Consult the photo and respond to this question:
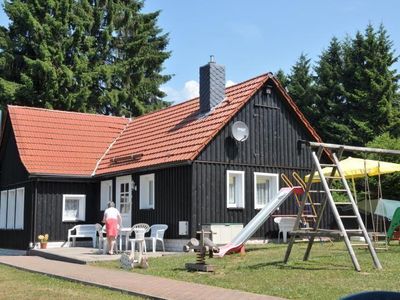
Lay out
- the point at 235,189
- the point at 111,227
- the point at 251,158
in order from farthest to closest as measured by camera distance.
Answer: the point at 251,158 → the point at 235,189 → the point at 111,227

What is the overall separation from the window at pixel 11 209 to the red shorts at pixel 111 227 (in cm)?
920

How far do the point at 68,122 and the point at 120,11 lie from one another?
2148 cm

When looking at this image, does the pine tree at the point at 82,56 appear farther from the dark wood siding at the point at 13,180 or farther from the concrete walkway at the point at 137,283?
the concrete walkway at the point at 137,283

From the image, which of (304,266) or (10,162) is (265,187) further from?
(10,162)

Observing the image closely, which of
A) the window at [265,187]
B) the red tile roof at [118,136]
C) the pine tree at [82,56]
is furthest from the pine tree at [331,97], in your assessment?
the window at [265,187]

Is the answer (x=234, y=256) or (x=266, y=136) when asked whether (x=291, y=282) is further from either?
(x=266, y=136)

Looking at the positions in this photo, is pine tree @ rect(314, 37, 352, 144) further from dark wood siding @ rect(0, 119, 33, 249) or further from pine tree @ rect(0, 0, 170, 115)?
dark wood siding @ rect(0, 119, 33, 249)

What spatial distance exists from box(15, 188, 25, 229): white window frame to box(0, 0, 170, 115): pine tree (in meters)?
14.8

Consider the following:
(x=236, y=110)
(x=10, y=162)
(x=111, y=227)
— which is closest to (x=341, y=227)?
(x=111, y=227)

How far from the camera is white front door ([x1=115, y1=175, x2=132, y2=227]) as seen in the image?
23.0 meters

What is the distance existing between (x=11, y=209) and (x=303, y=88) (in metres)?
27.6

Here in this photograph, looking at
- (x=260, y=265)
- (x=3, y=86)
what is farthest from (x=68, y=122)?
(x=260, y=265)

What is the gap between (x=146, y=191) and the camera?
22219 millimetres

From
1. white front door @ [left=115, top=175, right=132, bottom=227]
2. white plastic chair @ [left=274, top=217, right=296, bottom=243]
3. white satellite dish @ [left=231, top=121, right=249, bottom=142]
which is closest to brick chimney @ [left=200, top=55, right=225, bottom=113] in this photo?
white satellite dish @ [left=231, top=121, right=249, bottom=142]
